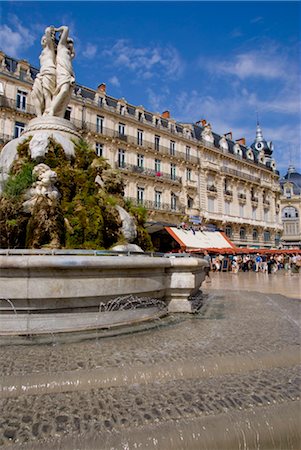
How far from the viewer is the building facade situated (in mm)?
21750

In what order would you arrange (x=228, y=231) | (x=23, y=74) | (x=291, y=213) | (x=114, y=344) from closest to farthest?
1. (x=114, y=344)
2. (x=23, y=74)
3. (x=228, y=231)
4. (x=291, y=213)

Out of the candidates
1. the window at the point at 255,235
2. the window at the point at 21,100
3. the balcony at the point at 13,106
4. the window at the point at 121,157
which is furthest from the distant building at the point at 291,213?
the window at the point at 21,100

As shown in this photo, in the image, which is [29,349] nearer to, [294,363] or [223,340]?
[223,340]

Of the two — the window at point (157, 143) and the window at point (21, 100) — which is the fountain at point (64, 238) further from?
the window at point (157, 143)

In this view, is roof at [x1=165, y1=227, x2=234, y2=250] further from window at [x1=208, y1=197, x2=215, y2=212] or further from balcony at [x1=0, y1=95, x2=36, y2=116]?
balcony at [x1=0, y1=95, x2=36, y2=116]

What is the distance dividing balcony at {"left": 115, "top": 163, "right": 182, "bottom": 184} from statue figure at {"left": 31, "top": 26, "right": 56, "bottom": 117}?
58.0ft

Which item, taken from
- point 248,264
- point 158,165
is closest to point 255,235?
point 248,264

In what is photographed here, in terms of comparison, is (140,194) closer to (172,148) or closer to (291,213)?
(172,148)

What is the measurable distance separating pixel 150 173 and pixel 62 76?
20253mm

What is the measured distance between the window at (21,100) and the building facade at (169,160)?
6 cm

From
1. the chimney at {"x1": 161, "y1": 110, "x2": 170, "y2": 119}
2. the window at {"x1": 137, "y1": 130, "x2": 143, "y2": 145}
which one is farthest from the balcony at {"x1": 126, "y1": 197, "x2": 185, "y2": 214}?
the chimney at {"x1": 161, "y1": 110, "x2": 170, "y2": 119}

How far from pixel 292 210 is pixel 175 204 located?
94.0 ft

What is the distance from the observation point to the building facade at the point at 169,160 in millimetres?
21750

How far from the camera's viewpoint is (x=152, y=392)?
1.98m
